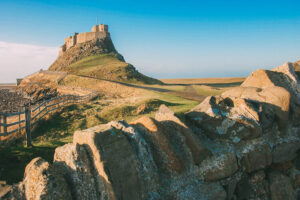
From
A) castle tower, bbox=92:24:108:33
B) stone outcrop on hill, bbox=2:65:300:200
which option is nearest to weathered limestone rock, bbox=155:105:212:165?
stone outcrop on hill, bbox=2:65:300:200

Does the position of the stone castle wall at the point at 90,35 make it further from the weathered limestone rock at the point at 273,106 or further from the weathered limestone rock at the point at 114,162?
the weathered limestone rock at the point at 114,162

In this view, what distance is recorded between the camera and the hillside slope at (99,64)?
220 ft

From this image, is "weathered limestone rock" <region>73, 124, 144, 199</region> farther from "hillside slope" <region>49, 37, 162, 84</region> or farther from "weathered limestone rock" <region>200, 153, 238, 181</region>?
"hillside slope" <region>49, 37, 162, 84</region>

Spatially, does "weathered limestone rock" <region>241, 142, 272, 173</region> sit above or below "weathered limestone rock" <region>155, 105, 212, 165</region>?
below

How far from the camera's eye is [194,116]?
884 cm

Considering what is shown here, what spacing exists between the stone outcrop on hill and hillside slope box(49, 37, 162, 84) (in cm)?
5424

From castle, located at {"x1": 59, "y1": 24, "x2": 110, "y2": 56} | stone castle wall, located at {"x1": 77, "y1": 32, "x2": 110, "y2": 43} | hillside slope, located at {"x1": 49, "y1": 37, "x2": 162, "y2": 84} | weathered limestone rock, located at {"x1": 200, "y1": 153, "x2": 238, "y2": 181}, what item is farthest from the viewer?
castle, located at {"x1": 59, "y1": 24, "x2": 110, "y2": 56}

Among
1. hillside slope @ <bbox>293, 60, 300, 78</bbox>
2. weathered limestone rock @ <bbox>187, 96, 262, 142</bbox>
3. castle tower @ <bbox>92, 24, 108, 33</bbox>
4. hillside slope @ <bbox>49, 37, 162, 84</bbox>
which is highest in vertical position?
castle tower @ <bbox>92, 24, 108, 33</bbox>

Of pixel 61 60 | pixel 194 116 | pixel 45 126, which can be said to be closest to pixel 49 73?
pixel 61 60

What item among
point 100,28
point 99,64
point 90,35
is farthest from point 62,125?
point 100,28

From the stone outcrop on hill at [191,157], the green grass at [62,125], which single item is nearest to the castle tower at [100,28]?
the green grass at [62,125]

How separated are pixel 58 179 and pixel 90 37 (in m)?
105

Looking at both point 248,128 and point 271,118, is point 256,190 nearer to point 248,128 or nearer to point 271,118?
point 248,128

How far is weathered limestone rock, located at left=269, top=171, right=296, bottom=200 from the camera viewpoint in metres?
8.48
